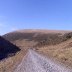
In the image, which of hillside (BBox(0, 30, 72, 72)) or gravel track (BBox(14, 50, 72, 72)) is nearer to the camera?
gravel track (BBox(14, 50, 72, 72))

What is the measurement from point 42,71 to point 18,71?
4.44 m

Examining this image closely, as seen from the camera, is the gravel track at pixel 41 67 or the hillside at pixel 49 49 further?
the hillside at pixel 49 49

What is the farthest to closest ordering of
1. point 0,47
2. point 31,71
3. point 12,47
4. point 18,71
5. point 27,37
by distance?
point 27,37
point 12,47
point 0,47
point 18,71
point 31,71

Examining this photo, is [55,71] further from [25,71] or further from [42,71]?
[25,71]

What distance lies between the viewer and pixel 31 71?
2169cm

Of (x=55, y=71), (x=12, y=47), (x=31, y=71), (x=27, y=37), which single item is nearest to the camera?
(x=55, y=71)

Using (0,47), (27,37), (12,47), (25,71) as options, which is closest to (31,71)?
(25,71)

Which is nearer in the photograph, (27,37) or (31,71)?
(31,71)

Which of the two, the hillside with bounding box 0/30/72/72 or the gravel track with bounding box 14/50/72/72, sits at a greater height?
the gravel track with bounding box 14/50/72/72

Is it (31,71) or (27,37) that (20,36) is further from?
(31,71)

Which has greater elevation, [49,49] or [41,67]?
[41,67]

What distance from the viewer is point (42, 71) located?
20.2 meters

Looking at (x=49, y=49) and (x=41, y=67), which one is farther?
(x=49, y=49)

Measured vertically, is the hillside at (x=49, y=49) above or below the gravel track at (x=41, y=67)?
below
